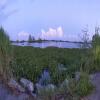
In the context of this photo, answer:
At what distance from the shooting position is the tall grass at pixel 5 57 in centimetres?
922

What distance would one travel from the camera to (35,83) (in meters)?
9.53

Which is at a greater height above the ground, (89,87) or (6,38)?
(6,38)

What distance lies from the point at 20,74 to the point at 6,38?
1101 mm

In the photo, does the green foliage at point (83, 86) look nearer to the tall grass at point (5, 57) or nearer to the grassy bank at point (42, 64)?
the grassy bank at point (42, 64)

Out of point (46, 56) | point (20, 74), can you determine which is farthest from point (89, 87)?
point (46, 56)

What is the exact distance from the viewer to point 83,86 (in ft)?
26.6

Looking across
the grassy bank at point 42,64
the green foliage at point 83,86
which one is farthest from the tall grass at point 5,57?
the green foliage at point 83,86

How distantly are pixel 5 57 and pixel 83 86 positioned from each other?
233cm

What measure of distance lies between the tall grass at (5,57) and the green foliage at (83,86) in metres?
2.05

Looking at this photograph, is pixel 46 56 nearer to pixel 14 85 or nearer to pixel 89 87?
pixel 14 85

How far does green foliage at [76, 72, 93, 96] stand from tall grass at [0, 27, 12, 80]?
205 cm

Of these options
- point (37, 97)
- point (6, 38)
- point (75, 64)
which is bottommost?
point (37, 97)

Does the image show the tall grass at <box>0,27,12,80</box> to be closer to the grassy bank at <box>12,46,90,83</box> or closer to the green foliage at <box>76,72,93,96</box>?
the grassy bank at <box>12,46,90,83</box>

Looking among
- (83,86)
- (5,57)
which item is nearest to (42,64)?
(5,57)
